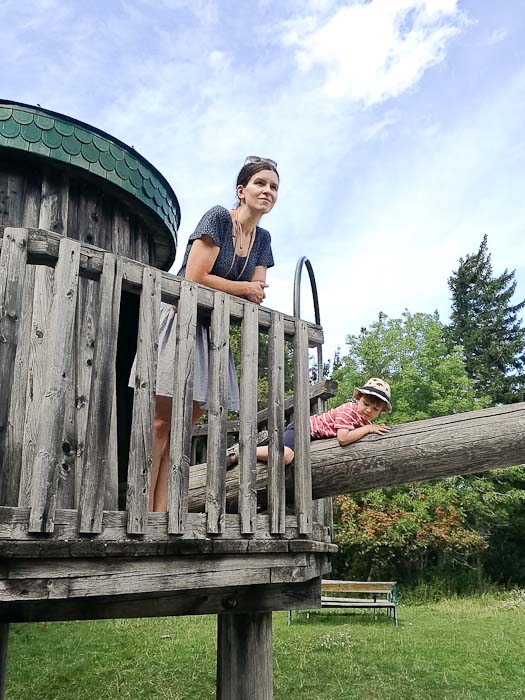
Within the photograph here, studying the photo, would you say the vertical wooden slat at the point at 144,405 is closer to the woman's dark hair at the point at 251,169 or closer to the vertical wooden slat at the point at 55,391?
the vertical wooden slat at the point at 55,391

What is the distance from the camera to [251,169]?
3260 millimetres

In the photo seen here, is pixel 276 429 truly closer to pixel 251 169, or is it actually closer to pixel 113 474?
pixel 113 474

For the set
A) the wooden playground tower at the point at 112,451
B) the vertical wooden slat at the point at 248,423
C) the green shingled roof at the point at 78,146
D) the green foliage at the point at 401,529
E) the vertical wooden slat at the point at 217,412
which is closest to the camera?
the wooden playground tower at the point at 112,451

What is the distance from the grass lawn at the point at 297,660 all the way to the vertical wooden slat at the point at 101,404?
16.1 ft

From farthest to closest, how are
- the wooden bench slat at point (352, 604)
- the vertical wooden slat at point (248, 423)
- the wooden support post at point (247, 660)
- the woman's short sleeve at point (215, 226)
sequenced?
the wooden bench slat at point (352, 604) < the wooden support post at point (247, 660) < the woman's short sleeve at point (215, 226) < the vertical wooden slat at point (248, 423)

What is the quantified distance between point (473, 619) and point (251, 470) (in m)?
11.7

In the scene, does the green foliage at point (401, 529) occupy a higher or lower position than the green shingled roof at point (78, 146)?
lower

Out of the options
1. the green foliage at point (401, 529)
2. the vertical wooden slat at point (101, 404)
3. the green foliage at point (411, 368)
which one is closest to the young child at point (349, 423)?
the vertical wooden slat at point (101, 404)

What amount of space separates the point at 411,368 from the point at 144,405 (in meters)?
20.0

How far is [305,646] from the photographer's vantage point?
9.59 meters

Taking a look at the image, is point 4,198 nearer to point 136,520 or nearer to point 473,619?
point 136,520

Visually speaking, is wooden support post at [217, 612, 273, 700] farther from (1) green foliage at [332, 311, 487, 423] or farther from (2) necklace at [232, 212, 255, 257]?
(1) green foliage at [332, 311, 487, 423]

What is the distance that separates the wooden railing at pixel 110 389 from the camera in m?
→ 2.30

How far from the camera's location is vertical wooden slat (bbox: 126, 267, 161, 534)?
→ 244cm
